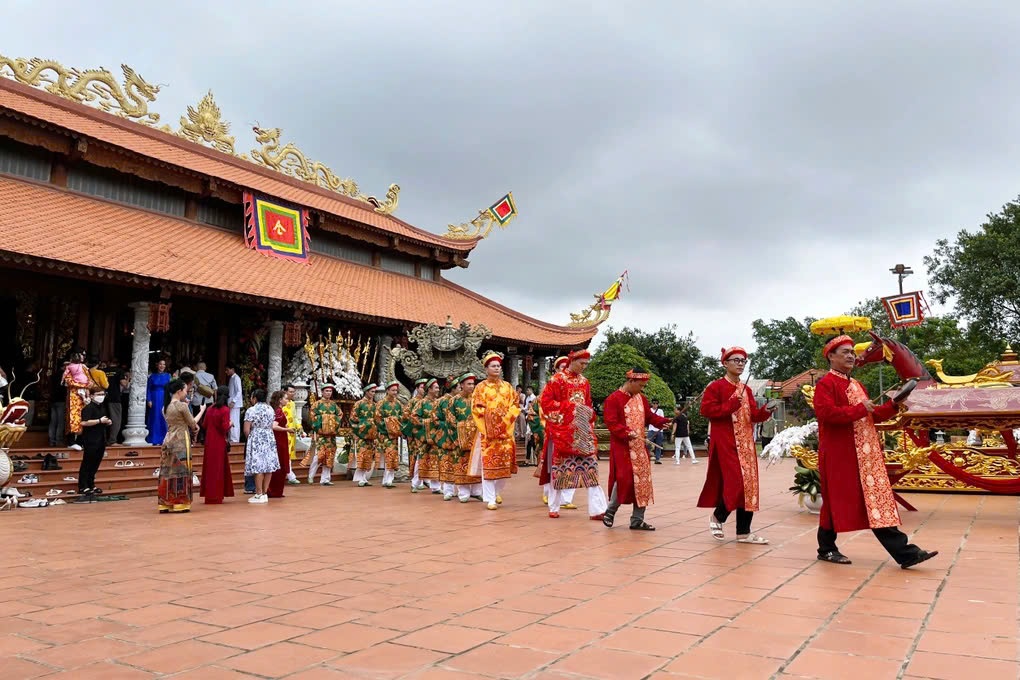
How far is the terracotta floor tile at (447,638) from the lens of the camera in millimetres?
2995

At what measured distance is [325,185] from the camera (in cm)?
1983

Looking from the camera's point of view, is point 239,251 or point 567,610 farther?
point 239,251

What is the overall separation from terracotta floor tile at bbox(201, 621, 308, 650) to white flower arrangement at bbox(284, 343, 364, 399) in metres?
11.8

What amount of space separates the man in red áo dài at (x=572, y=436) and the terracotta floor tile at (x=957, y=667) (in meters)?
4.50

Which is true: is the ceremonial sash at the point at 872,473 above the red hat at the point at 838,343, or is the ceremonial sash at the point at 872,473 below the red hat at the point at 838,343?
below

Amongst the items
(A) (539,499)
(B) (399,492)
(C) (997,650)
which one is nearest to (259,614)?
(C) (997,650)

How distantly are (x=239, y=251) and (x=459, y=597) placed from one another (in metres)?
12.7

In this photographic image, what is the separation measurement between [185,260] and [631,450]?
31.7 feet

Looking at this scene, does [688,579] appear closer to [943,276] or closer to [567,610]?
[567,610]

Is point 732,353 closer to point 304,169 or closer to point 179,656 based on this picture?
point 179,656

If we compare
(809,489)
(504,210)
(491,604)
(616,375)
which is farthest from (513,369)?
(491,604)

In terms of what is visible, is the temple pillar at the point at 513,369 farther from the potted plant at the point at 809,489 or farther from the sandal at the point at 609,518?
the sandal at the point at 609,518

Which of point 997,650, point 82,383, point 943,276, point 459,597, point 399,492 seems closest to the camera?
point 997,650

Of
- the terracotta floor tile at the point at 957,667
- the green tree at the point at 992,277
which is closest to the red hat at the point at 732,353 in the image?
the terracotta floor tile at the point at 957,667
